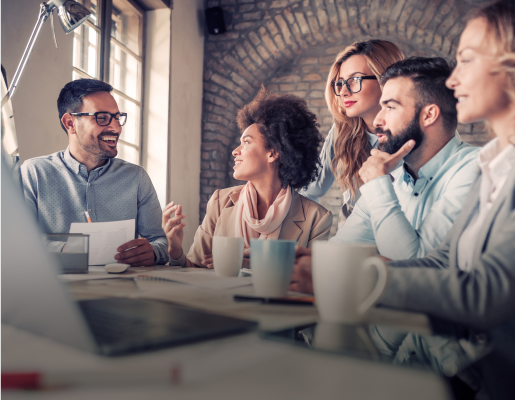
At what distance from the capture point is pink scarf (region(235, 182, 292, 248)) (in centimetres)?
183

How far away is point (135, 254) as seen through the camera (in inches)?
50.1

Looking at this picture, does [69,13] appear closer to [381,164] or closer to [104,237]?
[104,237]

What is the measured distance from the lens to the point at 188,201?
407cm

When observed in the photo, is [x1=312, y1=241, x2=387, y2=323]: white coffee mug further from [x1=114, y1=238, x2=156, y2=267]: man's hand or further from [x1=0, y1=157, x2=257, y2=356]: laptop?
[x1=114, y1=238, x2=156, y2=267]: man's hand

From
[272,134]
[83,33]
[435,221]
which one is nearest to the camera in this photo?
[435,221]

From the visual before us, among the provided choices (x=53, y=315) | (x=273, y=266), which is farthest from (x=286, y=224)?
(x=53, y=315)

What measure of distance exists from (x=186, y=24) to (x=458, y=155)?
3395 mm

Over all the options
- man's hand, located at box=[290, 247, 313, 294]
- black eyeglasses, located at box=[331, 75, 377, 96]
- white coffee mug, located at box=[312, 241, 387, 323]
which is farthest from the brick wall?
white coffee mug, located at box=[312, 241, 387, 323]

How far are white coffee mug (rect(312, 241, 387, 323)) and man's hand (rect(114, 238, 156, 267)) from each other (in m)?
0.82

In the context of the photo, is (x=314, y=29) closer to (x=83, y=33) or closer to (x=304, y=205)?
(x=83, y=33)

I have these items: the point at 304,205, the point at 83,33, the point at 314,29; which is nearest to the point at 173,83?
the point at 83,33

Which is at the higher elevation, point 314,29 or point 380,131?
point 314,29

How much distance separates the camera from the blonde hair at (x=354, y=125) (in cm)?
224

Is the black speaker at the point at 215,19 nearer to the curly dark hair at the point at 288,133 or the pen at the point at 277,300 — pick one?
the curly dark hair at the point at 288,133
